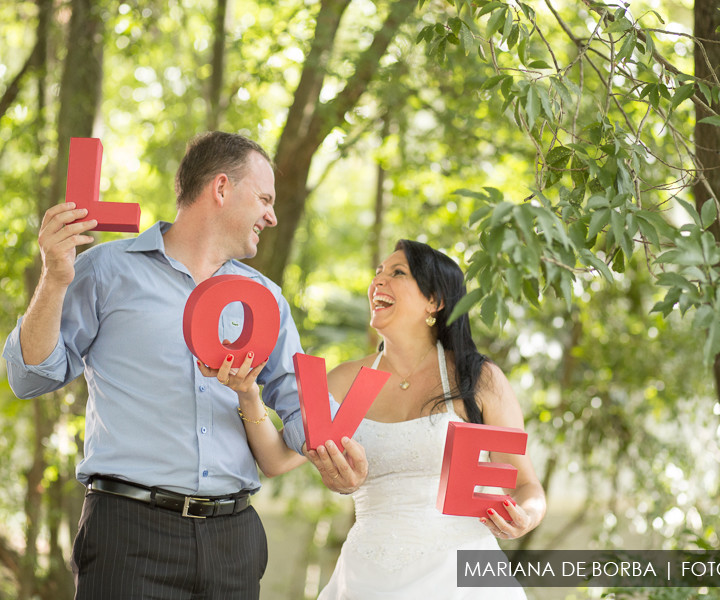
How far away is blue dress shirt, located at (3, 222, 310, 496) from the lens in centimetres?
205

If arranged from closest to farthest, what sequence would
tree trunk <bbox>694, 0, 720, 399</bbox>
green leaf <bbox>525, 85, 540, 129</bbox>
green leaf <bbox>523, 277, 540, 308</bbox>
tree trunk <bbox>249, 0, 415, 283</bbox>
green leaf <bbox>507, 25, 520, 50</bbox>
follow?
1. green leaf <bbox>523, 277, 540, 308</bbox>
2. green leaf <bbox>525, 85, 540, 129</bbox>
3. green leaf <bbox>507, 25, 520, 50</bbox>
4. tree trunk <bbox>694, 0, 720, 399</bbox>
5. tree trunk <bbox>249, 0, 415, 283</bbox>

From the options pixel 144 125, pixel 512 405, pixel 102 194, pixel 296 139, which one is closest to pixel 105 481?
pixel 512 405

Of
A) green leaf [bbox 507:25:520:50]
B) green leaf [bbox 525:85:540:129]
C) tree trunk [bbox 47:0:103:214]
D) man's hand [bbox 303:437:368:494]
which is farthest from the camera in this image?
tree trunk [bbox 47:0:103:214]

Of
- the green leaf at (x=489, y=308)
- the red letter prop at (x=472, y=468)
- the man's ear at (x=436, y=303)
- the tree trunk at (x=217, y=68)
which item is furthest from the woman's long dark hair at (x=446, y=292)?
the tree trunk at (x=217, y=68)

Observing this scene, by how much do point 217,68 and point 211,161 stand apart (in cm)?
319

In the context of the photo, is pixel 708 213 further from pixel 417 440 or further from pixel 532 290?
pixel 417 440

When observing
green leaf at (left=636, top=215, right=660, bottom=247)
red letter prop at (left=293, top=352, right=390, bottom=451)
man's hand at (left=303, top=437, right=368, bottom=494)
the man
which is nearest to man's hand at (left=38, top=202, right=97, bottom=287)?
the man

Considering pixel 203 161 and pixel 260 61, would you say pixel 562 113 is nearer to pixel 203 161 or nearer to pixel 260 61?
pixel 203 161

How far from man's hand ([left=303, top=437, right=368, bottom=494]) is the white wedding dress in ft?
1.47

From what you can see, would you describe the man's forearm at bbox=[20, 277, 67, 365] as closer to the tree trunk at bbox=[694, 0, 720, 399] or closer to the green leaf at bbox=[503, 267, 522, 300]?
the green leaf at bbox=[503, 267, 522, 300]

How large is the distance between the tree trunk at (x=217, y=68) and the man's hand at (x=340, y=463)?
3069 millimetres

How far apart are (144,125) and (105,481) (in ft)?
16.6

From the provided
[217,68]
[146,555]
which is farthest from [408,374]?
[217,68]

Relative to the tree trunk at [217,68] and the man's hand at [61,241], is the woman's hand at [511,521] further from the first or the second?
the tree trunk at [217,68]
